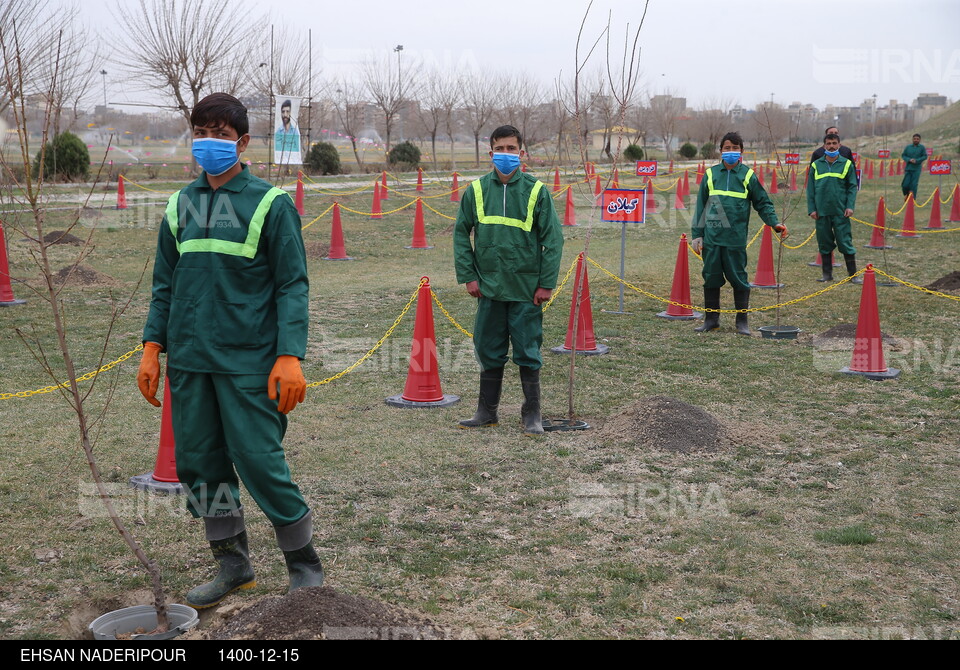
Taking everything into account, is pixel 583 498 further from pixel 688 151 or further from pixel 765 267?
pixel 688 151

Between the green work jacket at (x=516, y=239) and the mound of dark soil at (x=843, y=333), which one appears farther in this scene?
the mound of dark soil at (x=843, y=333)

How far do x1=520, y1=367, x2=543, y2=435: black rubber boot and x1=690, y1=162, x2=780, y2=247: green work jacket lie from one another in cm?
387

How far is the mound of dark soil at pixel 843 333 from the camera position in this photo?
31.2 ft

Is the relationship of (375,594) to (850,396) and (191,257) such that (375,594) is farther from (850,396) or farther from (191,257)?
(850,396)

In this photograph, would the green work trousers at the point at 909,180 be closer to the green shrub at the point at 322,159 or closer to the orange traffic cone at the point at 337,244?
the orange traffic cone at the point at 337,244

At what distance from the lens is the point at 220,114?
3.81m

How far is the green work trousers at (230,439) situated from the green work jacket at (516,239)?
272 cm

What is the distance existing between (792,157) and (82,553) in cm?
1875

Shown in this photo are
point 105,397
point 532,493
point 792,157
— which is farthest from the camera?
point 792,157

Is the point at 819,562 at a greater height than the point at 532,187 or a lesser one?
lesser

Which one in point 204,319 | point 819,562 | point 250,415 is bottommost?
point 819,562

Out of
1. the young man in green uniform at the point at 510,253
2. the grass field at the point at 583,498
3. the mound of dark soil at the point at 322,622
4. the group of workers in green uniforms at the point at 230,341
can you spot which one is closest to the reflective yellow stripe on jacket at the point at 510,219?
the young man in green uniform at the point at 510,253

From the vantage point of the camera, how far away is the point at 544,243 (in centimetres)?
634
